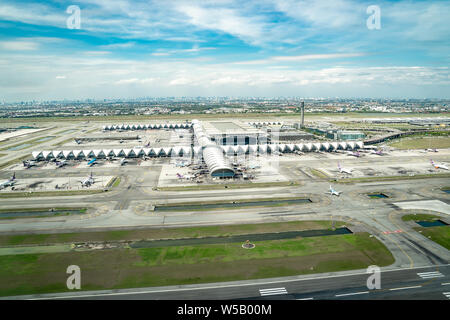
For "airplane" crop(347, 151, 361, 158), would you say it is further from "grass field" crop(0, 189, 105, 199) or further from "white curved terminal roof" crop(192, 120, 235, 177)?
"grass field" crop(0, 189, 105, 199)

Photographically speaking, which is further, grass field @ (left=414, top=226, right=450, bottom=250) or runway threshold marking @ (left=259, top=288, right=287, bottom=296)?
grass field @ (left=414, top=226, right=450, bottom=250)

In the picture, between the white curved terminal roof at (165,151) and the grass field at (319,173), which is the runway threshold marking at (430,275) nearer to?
the grass field at (319,173)

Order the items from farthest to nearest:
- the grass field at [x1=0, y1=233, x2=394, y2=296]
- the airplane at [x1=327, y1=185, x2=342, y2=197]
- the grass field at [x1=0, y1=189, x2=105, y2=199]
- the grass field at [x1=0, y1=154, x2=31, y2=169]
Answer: the grass field at [x1=0, y1=154, x2=31, y2=169]
the grass field at [x1=0, y1=189, x2=105, y2=199]
the airplane at [x1=327, y1=185, x2=342, y2=197]
the grass field at [x1=0, y1=233, x2=394, y2=296]

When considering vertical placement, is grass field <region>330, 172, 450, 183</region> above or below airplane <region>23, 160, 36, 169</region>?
below

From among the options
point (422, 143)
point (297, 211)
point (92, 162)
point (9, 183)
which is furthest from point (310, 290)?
point (422, 143)

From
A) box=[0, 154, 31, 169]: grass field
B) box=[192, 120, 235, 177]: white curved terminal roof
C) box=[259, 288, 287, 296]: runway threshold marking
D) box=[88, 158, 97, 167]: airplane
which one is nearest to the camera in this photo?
box=[259, 288, 287, 296]: runway threshold marking

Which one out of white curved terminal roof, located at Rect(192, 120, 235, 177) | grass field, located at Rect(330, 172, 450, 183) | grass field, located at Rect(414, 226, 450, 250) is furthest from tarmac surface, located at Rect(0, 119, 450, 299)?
white curved terminal roof, located at Rect(192, 120, 235, 177)

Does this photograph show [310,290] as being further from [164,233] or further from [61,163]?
[61,163]
